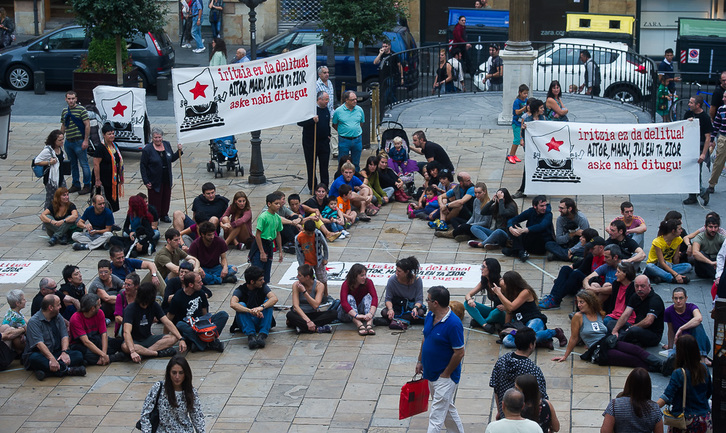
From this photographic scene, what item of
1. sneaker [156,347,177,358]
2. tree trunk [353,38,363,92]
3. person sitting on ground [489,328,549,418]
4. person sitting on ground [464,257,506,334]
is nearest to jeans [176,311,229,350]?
sneaker [156,347,177,358]

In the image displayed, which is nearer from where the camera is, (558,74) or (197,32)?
(558,74)

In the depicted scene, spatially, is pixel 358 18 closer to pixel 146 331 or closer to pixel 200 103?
pixel 200 103

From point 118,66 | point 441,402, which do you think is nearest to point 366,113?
point 118,66

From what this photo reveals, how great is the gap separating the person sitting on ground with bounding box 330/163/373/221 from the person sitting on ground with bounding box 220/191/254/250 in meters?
1.65

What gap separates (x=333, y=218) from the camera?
16.2 meters

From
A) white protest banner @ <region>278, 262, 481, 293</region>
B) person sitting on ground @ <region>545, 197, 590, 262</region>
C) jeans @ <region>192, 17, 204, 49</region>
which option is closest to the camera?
white protest banner @ <region>278, 262, 481, 293</region>

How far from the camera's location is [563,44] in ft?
80.4

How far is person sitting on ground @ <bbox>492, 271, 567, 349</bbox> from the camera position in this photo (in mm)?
12102

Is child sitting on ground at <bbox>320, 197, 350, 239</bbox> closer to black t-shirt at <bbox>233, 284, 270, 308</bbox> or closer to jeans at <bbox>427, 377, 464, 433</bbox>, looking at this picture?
black t-shirt at <bbox>233, 284, 270, 308</bbox>

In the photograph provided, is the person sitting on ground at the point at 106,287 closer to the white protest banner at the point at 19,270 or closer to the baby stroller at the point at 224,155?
the white protest banner at the point at 19,270

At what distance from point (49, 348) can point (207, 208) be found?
14.0 ft

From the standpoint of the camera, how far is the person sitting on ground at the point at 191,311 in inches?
486

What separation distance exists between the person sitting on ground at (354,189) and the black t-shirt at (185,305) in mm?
4583

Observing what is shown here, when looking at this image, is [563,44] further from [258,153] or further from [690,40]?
[258,153]
